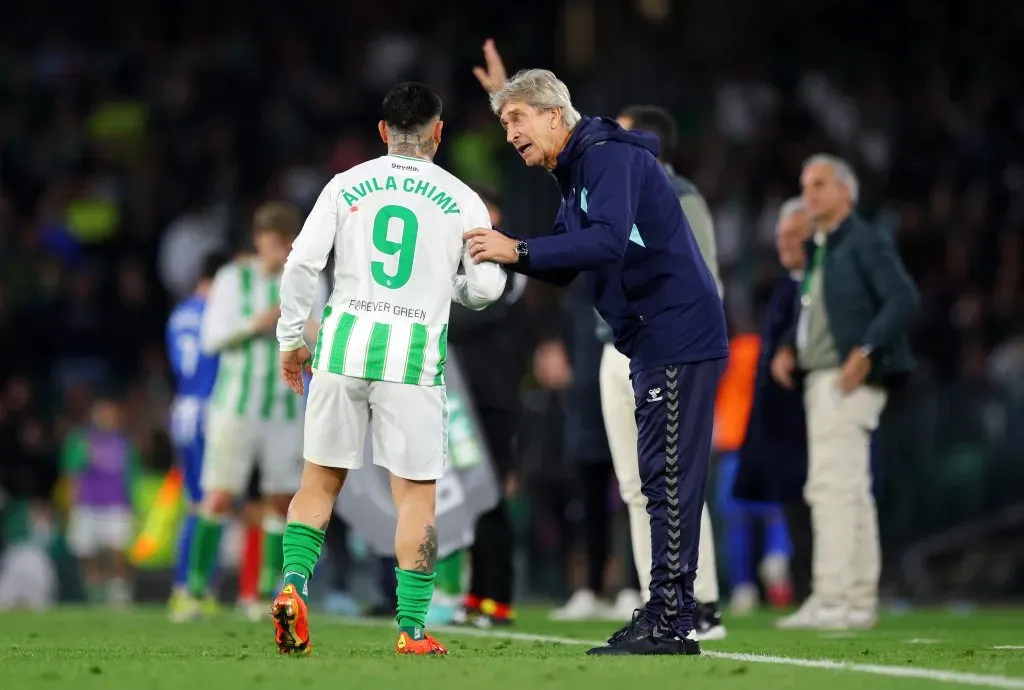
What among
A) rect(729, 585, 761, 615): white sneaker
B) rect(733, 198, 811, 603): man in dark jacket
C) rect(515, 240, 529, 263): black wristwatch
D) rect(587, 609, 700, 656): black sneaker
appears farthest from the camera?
rect(729, 585, 761, 615): white sneaker

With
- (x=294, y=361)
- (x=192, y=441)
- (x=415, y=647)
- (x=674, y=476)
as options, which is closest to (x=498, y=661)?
(x=415, y=647)

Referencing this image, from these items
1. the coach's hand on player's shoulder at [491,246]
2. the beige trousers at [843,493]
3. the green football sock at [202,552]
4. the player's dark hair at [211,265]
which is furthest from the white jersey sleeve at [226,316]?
→ the coach's hand on player's shoulder at [491,246]

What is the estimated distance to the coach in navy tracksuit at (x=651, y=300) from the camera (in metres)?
6.41

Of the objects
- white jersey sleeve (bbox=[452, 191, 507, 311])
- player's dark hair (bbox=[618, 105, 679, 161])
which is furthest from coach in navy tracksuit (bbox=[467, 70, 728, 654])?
player's dark hair (bbox=[618, 105, 679, 161])

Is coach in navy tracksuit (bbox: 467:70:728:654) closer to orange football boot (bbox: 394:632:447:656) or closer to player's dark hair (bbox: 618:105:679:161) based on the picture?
orange football boot (bbox: 394:632:447:656)

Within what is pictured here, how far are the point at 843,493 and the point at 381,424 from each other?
3.66 meters

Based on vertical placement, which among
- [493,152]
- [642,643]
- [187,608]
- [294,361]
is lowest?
[642,643]

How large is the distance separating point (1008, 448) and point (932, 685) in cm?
888

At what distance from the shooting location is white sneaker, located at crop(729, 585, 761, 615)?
1279 cm

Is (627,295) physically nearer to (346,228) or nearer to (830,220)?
(346,228)

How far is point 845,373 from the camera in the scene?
9289 mm

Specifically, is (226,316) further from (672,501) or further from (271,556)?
(672,501)

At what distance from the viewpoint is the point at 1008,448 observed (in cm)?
1370

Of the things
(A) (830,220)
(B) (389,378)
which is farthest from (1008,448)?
(B) (389,378)
